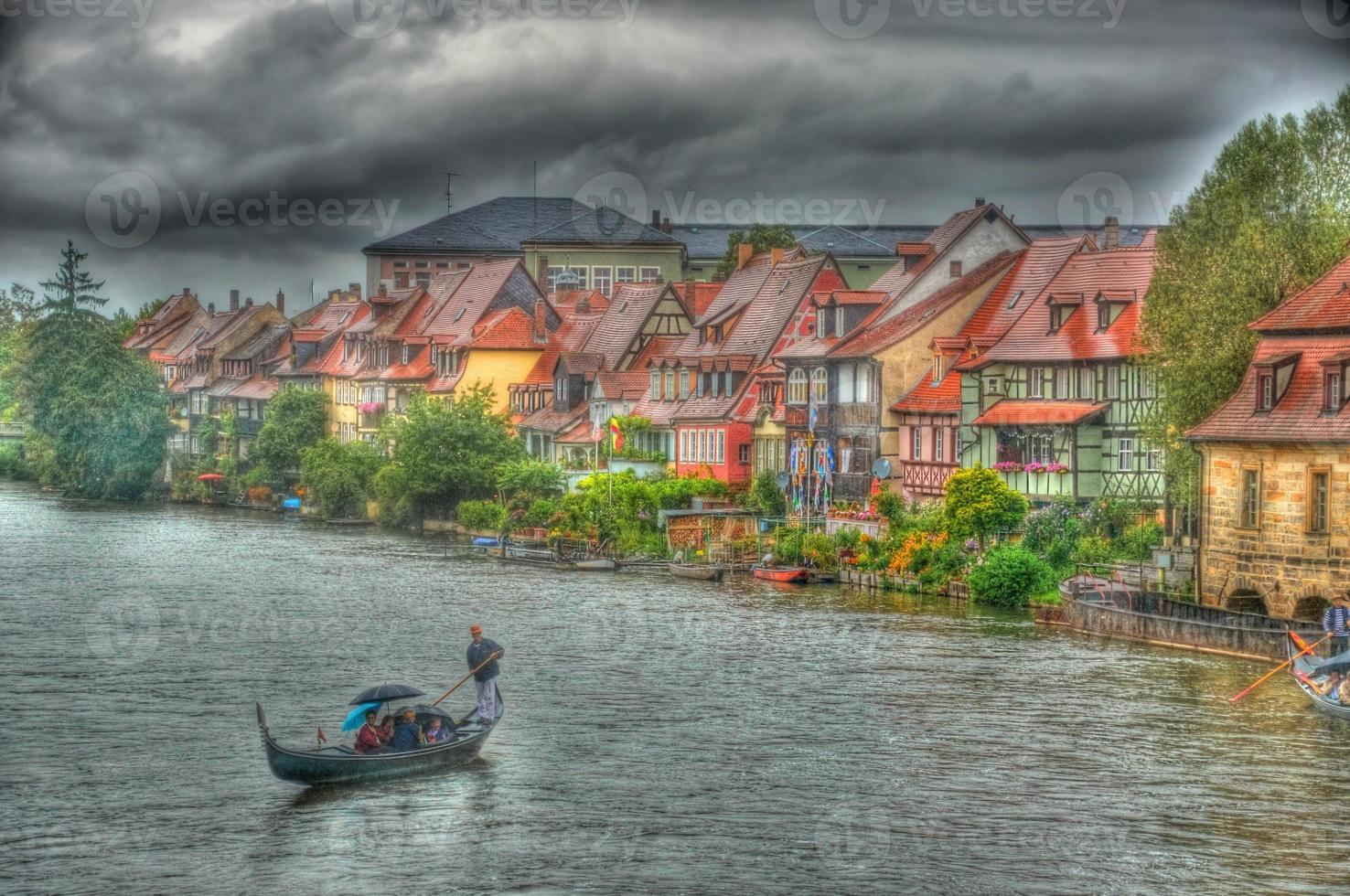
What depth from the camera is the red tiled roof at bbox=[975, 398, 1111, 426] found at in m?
69.1

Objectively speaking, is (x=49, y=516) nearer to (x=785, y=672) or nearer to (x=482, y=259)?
(x=482, y=259)

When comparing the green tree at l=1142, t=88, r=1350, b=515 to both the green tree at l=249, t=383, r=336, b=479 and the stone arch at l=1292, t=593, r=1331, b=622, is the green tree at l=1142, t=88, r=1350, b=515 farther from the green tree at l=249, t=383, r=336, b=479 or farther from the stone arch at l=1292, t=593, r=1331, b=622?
the green tree at l=249, t=383, r=336, b=479

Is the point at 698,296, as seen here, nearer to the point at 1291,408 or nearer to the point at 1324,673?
the point at 1291,408

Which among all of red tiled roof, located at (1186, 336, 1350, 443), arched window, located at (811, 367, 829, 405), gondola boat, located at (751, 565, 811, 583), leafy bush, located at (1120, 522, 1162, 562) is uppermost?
arched window, located at (811, 367, 829, 405)

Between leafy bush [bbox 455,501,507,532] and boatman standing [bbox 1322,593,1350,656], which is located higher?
leafy bush [bbox 455,501,507,532]

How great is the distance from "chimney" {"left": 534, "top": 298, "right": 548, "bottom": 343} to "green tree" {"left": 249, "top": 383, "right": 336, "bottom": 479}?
15409 millimetres

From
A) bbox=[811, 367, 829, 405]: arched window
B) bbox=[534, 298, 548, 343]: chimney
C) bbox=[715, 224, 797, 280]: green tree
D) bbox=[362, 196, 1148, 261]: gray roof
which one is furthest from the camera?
bbox=[362, 196, 1148, 261]: gray roof

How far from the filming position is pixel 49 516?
336ft

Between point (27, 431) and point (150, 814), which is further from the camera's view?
point (27, 431)

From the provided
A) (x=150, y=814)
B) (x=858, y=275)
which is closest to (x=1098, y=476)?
(x=150, y=814)

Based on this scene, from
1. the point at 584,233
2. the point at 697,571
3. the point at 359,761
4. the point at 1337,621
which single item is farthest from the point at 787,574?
the point at 584,233

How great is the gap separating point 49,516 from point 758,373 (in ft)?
123

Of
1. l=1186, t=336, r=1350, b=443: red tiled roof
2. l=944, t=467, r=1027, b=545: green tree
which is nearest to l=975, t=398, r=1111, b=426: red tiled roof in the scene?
l=944, t=467, r=1027, b=545: green tree

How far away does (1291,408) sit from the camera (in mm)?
53000
